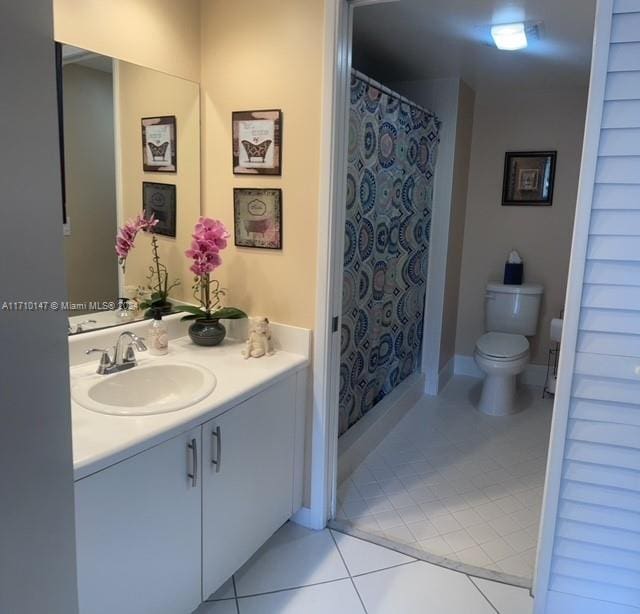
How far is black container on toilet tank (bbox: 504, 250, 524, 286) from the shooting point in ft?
13.0

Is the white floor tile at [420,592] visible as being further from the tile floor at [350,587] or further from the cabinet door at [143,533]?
the cabinet door at [143,533]

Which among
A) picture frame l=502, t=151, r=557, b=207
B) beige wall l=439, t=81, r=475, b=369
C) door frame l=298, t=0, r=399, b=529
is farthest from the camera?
picture frame l=502, t=151, r=557, b=207

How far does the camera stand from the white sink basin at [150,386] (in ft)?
5.55

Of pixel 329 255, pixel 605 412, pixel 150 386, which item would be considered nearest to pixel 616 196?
pixel 605 412

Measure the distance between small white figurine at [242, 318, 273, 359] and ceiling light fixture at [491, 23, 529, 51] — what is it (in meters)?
1.73

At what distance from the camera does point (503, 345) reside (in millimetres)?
3672

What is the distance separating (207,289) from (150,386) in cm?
50

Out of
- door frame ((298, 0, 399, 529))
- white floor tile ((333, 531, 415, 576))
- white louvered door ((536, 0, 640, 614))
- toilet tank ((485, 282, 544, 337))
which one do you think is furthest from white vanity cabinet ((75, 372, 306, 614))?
toilet tank ((485, 282, 544, 337))

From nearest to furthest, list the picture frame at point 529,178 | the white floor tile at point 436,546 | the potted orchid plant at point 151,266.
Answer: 1. the potted orchid plant at point 151,266
2. the white floor tile at point 436,546
3. the picture frame at point 529,178

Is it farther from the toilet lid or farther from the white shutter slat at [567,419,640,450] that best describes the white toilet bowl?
the white shutter slat at [567,419,640,450]

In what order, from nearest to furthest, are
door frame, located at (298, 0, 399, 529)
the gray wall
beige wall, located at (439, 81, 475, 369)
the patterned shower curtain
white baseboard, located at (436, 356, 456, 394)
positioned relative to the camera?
1. the gray wall
2. door frame, located at (298, 0, 399, 529)
3. the patterned shower curtain
4. beige wall, located at (439, 81, 475, 369)
5. white baseboard, located at (436, 356, 456, 394)

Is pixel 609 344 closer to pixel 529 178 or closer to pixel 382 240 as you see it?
pixel 382 240

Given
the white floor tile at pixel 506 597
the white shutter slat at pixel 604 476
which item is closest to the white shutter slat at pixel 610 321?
the white shutter slat at pixel 604 476

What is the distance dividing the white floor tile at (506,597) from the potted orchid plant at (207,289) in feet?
4.58
